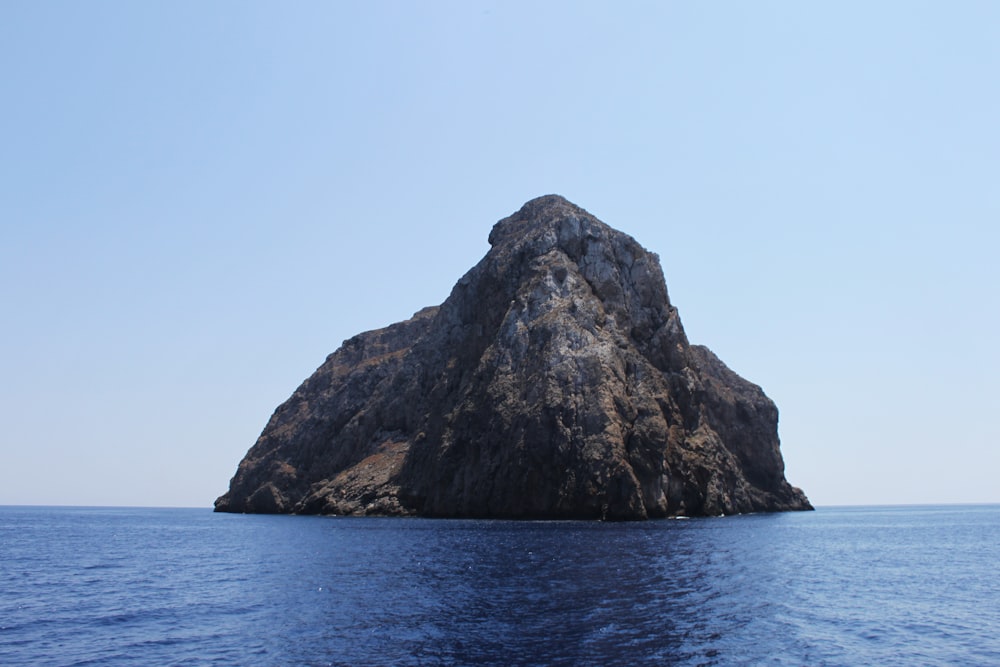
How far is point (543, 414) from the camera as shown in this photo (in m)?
106

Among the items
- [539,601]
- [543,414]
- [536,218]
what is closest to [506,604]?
[539,601]

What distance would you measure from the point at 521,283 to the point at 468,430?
27.5m

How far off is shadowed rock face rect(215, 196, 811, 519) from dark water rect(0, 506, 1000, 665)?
3128 cm

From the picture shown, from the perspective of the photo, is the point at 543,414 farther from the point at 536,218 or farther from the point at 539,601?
the point at 539,601

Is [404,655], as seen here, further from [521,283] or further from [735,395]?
[735,395]

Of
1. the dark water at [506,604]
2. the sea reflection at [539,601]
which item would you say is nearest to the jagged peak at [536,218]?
the dark water at [506,604]

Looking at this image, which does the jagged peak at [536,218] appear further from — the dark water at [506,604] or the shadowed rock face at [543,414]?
the dark water at [506,604]

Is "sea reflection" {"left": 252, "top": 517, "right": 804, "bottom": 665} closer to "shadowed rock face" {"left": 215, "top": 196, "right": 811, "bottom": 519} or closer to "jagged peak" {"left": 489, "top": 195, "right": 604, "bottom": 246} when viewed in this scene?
"shadowed rock face" {"left": 215, "top": 196, "right": 811, "bottom": 519}

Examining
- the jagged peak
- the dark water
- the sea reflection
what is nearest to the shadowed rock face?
the jagged peak

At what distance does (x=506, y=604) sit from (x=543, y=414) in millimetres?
68622

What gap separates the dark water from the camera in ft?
96.2

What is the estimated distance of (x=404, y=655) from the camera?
28391mm

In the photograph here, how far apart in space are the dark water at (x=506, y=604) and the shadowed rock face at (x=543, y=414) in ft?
103

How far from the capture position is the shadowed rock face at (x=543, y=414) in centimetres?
10488
